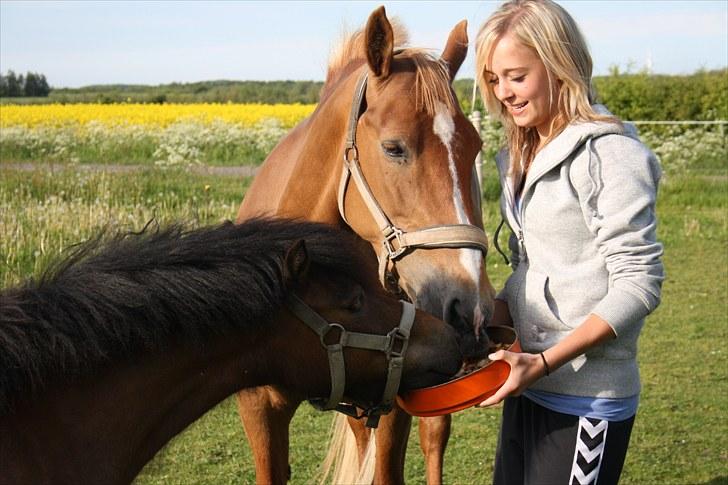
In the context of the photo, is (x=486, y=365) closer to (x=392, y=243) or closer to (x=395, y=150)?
(x=392, y=243)

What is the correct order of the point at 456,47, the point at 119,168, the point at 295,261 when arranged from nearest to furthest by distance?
the point at 295,261, the point at 456,47, the point at 119,168

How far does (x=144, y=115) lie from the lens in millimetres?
23375

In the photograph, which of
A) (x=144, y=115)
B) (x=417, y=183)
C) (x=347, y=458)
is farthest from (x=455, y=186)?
(x=144, y=115)

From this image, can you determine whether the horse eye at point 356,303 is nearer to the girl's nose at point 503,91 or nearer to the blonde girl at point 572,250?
the blonde girl at point 572,250

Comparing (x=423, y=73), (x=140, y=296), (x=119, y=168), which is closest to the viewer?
(x=140, y=296)

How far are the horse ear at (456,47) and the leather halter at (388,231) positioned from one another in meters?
0.35

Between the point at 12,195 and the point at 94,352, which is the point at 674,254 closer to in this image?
the point at 12,195

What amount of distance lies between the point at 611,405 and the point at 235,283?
1105 millimetres

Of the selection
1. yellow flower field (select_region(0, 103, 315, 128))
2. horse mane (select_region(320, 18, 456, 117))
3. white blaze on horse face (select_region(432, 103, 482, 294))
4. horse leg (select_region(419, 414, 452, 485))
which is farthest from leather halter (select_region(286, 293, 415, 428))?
yellow flower field (select_region(0, 103, 315, 128))

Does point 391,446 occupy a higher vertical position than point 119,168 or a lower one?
lower

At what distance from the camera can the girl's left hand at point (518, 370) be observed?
2340 mm

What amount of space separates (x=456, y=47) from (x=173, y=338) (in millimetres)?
1739

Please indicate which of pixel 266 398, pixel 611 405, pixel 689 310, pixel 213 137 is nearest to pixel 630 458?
pixel 266 398

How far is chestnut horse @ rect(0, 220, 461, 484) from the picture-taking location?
1932 millimetres
